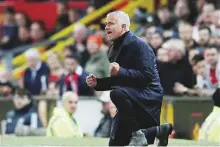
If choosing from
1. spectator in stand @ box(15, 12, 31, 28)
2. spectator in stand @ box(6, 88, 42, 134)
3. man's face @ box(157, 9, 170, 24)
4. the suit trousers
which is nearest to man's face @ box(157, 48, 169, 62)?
spectator in stand @ box(6, 88, 42, 134)

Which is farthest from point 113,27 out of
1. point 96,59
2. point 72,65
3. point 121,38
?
point 96,59

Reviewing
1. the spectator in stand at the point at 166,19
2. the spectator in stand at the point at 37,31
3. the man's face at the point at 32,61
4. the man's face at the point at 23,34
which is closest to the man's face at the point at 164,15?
the spectator in stand at the point at 166,19

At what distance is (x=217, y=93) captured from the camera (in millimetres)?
13109

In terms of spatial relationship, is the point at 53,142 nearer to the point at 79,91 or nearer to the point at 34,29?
the point at 79,91

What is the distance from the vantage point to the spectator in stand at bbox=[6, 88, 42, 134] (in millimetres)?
15789

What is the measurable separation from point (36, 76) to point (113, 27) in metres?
7.29

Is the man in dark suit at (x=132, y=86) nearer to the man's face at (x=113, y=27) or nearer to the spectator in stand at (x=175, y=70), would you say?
the man's face at (x=113, y=27)

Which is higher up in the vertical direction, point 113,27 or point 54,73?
point 113,27

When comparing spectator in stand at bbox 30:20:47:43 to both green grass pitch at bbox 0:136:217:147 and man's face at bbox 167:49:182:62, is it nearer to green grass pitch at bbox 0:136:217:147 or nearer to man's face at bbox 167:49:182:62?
man's face at bbox 167:49:182:62

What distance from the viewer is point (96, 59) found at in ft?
57.2

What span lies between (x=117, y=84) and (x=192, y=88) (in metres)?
5.00

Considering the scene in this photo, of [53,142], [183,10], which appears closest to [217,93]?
[53,142]

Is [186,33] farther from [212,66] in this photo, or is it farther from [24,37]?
[24,37]

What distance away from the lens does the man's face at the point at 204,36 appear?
16188mm
